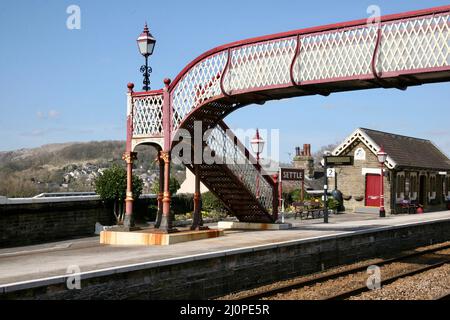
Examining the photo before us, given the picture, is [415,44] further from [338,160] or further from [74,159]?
[74,159]

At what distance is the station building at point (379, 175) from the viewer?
Result: 3378 centimetres

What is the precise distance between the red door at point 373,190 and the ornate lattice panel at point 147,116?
20.6m

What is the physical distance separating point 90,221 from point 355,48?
1269cm

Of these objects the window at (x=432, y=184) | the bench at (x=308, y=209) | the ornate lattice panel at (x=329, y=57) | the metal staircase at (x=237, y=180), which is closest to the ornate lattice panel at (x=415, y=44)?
the ornate lattice panel at (x=329, y=57)

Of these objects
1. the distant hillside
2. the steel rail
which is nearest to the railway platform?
the steel rail

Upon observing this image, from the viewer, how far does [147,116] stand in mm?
16938

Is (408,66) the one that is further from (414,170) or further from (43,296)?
(414,170)

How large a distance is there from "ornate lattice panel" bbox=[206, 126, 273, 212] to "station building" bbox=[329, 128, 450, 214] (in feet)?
49.7

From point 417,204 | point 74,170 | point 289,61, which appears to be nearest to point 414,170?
point 417,204

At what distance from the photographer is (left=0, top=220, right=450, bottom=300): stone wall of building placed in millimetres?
9617

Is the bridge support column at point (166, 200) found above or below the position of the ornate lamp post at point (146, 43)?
below

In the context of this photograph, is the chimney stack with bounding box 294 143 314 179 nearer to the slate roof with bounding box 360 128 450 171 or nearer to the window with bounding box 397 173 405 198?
the slate roof with bounding box 360 128 450 171

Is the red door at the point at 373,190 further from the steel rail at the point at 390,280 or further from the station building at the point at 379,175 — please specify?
the steel rail at the point at 390,280

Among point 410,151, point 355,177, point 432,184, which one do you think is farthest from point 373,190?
point 432,184
